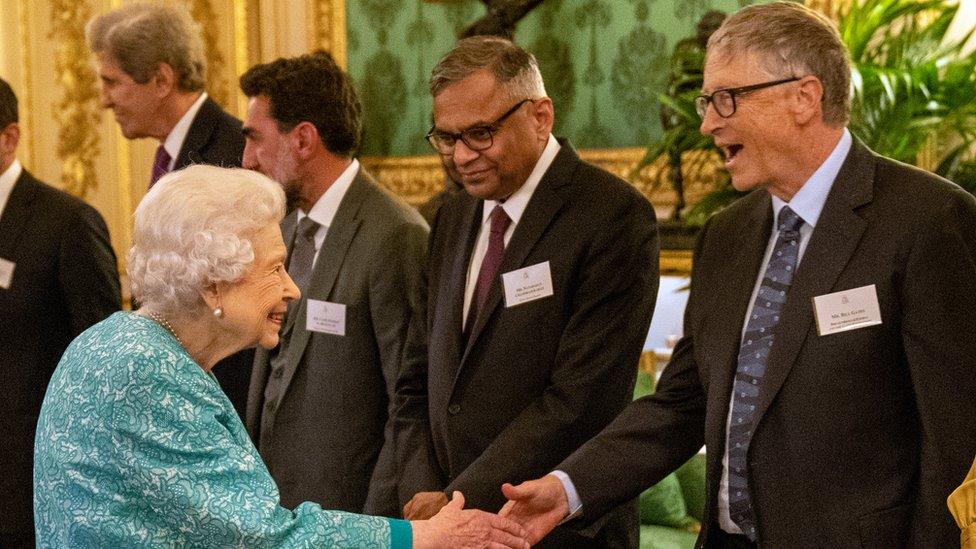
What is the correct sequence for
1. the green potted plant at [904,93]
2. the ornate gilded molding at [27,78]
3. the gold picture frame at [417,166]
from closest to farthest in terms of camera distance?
the green potted plant at [904,93], the gold picture frame at [417,166], the ornate gilded molding at [27,78]

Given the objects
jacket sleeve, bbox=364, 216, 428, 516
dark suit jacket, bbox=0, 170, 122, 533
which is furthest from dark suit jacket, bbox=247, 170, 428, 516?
dark suit jacket, bbox=0, 170, 122, 533

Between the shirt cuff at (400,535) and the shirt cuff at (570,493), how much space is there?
46 centimetres

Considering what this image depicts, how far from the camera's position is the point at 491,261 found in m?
2.81

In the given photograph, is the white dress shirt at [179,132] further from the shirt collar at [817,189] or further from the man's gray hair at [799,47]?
the shirt collar at [817,189]

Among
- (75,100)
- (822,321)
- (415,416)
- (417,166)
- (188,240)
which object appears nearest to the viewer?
(188,240)

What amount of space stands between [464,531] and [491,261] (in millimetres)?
720

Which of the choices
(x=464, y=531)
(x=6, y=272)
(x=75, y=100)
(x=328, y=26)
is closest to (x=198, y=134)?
(x=6, y=272)

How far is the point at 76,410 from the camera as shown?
194cm

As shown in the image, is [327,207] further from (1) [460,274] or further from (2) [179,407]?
(2) [179,407]

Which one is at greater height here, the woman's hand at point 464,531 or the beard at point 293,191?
the beard at point 293,191

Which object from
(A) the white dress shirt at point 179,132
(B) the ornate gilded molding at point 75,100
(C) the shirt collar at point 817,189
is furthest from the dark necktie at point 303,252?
(B) the ornate gilded molding at point 75,100

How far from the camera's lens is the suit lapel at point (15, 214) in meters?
3.74

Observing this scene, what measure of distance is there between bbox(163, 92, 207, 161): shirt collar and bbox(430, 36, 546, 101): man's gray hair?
4.54 feet

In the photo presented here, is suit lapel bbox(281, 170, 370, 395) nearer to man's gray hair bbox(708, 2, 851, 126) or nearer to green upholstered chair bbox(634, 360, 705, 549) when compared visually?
man's gray hair bbox(708, 2, 851, 126)
